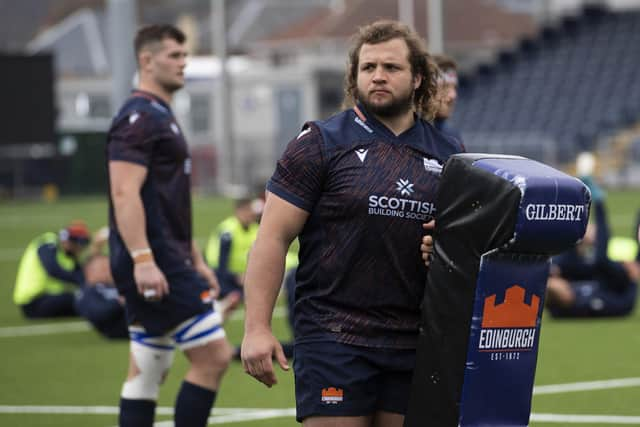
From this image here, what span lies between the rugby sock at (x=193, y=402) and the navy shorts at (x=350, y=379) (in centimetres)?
213

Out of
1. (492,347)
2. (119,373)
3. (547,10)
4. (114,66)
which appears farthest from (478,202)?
(547,10)

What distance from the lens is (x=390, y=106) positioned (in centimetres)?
479

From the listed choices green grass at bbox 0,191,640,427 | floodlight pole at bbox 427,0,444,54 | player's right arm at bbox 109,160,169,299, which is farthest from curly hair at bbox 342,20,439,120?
floodlight pole at bbox 427,0,444,54

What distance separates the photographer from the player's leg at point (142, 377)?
6809 mm

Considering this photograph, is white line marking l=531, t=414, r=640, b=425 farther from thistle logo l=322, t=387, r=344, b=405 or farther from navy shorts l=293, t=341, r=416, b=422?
thistle logo l=322, t=387, r=344, b=405

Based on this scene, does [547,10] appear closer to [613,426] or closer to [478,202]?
[613,426]

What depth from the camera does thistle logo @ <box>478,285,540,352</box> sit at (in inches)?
176

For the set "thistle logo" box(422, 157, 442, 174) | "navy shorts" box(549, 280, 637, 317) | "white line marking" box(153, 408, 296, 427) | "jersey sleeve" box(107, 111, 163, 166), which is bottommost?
"navy shorts" box(549, 280, 637, 317)

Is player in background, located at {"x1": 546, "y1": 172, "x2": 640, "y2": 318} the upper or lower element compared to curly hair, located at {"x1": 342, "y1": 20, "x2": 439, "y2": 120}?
lower

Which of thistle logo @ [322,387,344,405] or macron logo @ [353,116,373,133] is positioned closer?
thistle logo @ [322,387,344,405]

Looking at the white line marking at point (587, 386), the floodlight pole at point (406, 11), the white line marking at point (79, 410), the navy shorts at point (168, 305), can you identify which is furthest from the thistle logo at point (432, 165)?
the floodlight pole at point (406, 11)

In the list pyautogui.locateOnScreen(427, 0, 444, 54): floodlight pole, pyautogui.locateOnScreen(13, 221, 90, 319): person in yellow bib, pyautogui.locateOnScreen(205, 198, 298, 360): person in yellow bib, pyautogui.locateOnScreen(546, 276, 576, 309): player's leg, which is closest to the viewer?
pyautogui.locateOnScreen(546, 276, 576, 309): player's leg

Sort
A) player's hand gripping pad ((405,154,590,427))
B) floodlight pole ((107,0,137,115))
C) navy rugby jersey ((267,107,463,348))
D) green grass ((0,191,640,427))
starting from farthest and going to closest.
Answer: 1. floodlight pole ((107,0,137,115))
2. green grass ((0,191,640,427))
3. navy rugby jersey ((267,107,463,348))
4. player's hand gripping pad ((405,154,590,427))

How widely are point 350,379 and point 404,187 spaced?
2.21ft
